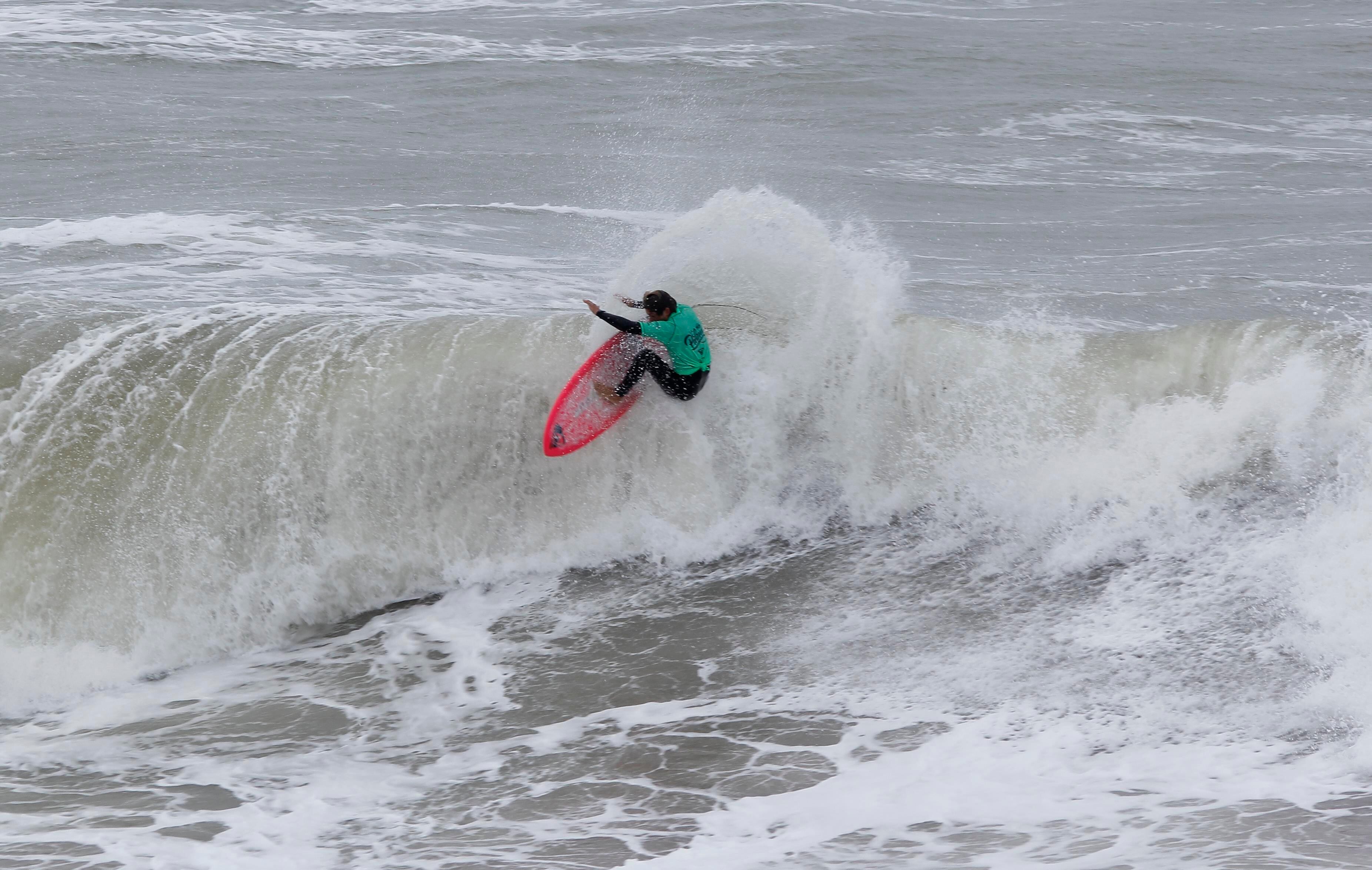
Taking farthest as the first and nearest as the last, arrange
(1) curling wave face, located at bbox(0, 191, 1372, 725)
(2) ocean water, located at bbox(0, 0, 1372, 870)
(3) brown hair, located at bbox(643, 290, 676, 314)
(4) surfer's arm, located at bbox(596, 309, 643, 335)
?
(3) brown hair, located at bbox(643, 290, 676, 314), (4) surfer's arm, located at bbox(596, 309, 643, 335), (1) curling wave face, located at bbox(0, 191, 1372, 725), (2) ocean water, located at bbox(0, 0, 1372, 870)

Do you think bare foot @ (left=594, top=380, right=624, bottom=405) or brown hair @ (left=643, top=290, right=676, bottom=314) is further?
bare foot @ (left=594, top=380, right=624, bottom=405)

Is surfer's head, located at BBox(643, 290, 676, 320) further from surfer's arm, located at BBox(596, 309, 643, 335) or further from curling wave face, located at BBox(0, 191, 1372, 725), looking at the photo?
curling wave face, located at BBox(0, 191, 1372, 725)

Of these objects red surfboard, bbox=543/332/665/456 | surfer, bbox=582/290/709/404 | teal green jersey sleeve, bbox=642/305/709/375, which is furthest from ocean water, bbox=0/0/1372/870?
teal green jersey sleeve, bbox=642/305/709/375

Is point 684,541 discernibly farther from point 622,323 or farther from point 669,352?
point 622,323

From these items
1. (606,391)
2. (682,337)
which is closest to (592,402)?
(606,391)

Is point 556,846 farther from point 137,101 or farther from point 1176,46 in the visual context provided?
point 1176,46

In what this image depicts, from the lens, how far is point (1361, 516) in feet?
25.0

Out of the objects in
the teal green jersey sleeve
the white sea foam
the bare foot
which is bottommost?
the white sea foam

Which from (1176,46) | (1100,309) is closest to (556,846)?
(1100,309)

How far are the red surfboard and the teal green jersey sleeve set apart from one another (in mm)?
88

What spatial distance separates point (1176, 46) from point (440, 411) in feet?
75.4

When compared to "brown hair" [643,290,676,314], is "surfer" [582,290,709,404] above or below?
below

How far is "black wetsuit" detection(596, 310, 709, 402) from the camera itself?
29.0ft

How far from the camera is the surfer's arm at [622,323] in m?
8.45
